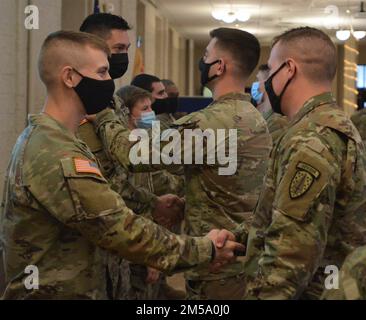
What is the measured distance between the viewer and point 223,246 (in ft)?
7.66

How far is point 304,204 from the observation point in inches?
75.6

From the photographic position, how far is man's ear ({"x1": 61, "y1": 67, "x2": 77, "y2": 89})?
7.40ft

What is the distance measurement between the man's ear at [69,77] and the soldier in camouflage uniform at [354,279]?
1280 millimetres

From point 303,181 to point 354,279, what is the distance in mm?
686

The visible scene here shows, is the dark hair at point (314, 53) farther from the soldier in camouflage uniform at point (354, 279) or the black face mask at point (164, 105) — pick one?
the black face mask at point (164, 105)

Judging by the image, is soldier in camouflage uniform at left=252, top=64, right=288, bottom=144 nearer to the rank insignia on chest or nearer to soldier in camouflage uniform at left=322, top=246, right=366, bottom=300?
the rank insignia on chest

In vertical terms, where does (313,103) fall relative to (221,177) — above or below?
above

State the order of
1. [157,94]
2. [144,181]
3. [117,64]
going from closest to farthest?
[117,64], [144,181], [157,94]

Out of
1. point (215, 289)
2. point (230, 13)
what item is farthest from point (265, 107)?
point (230, 13)

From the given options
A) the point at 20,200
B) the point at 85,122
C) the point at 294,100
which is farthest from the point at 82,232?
the point at 85,122

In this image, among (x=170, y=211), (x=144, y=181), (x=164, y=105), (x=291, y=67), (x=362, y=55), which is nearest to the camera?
(x=291, y=67)

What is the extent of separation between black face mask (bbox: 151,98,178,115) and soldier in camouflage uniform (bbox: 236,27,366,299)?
10.1 ft

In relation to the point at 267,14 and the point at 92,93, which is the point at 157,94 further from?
A: the point at 267,14
